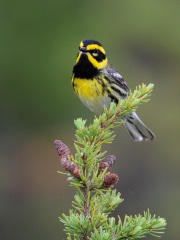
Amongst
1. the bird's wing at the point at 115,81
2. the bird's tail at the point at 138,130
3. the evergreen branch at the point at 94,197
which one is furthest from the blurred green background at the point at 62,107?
the evergreen branch at the point at 94,197

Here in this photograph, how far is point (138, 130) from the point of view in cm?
443

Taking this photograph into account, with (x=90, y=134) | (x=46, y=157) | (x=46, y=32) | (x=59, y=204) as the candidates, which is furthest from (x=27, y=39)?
(x=90, y=134)

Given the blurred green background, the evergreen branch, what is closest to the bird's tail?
the evergreen branch

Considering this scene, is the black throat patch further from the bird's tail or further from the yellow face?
the bird's tail

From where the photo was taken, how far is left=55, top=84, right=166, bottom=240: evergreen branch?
2.12 metres

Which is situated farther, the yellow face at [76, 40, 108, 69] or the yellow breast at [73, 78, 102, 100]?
the yellow breast at [73, 78, 102, 100]

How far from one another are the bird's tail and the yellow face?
399mm

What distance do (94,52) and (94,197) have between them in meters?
2.14

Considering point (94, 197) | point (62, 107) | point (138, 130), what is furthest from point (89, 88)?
point (62, 107)

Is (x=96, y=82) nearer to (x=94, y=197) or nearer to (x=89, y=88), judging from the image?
(x=89, y=88)

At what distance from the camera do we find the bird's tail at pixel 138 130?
4.33m

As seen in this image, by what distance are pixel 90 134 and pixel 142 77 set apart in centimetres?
588

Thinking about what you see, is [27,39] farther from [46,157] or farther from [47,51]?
[46,157]

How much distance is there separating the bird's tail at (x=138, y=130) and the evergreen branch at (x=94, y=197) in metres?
2.04
